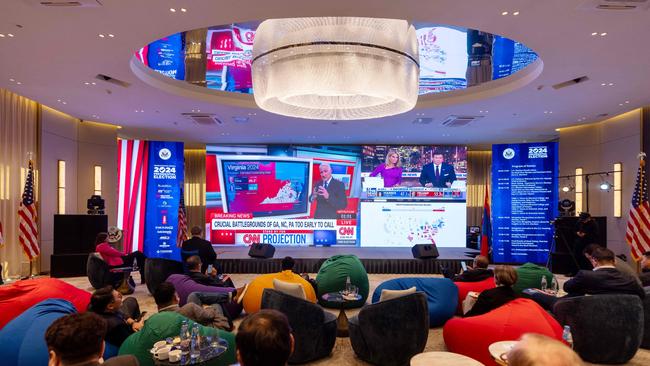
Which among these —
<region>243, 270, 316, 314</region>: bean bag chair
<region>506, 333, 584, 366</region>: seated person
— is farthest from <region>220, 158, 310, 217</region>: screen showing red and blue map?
<region>506, 333, 584, 366</region>: seated person

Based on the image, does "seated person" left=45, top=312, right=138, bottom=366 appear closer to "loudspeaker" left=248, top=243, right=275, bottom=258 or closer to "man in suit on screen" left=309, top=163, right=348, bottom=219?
"loudspeaker" left=248, top=243, right=275, bottom=258

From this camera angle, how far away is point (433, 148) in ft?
47.6

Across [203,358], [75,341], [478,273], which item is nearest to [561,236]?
[478,273]

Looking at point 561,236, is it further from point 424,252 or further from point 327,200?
point 327,200

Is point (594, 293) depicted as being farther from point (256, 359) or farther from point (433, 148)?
point (433, 148)

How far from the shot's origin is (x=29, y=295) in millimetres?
4461

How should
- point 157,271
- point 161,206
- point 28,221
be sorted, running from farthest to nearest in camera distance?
1. point 161,206
2. point 28,221
3. point 157,271

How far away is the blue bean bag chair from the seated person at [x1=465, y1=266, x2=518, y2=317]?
Answer: 131 centimetres

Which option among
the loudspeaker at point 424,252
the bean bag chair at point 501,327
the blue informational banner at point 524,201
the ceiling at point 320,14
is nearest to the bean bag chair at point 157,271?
the ceiling at point 320,14

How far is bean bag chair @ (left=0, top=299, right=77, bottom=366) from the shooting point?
10.8ft

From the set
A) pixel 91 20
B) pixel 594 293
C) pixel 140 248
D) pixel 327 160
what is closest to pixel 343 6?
pixel 91 20

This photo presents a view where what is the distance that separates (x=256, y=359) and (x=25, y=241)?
9.38 metres

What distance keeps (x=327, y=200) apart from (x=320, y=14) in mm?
9501

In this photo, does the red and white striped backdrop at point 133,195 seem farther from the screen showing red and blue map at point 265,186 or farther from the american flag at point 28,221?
the american flag at point 28,221
